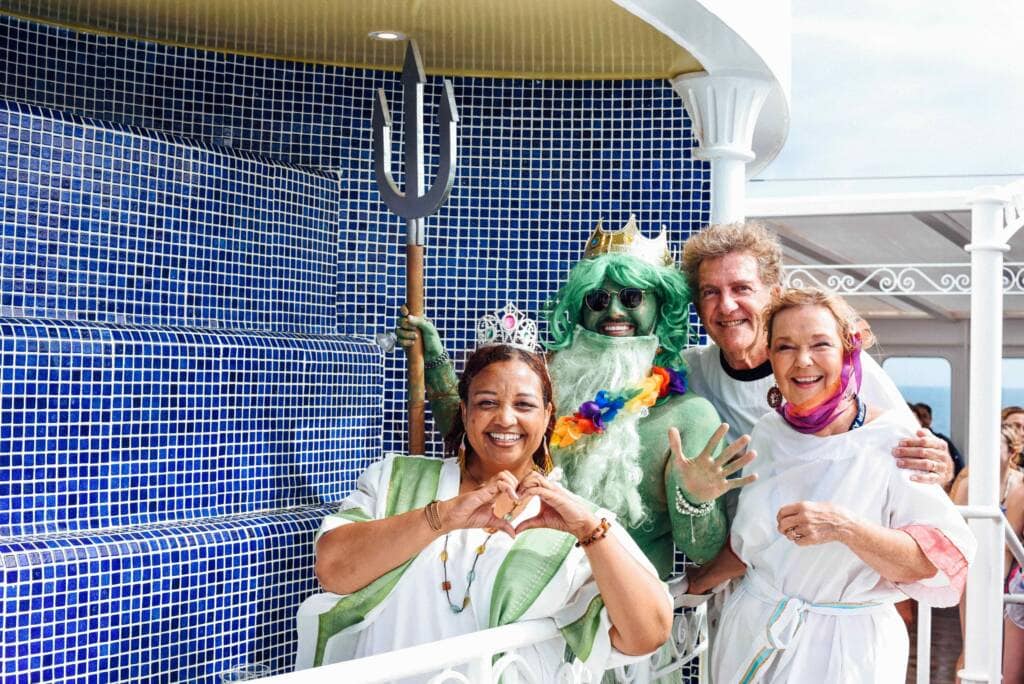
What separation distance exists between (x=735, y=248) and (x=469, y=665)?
1.44 m

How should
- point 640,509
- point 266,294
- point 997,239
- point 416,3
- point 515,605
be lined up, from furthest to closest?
point 997,239
point 266,294
point 416,3
point 640,509
point 515,605

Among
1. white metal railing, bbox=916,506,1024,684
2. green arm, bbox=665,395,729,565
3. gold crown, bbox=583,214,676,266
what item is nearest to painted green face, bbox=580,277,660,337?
gold crown, bbox=583,214,676,266

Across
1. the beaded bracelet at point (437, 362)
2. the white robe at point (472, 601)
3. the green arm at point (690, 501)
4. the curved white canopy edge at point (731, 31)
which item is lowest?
the white robe at point (472, 601)

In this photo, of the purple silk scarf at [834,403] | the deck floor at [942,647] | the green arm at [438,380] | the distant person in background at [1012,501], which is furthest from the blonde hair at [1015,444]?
the green arm at [438,380]

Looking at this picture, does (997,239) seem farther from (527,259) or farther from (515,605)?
(515,605)

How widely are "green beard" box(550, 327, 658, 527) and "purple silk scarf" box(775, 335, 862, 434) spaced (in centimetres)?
42

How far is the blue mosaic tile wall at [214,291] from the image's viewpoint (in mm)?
3428

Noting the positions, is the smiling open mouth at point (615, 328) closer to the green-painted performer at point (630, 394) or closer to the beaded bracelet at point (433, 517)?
the green-painted performer at point (630, 394)

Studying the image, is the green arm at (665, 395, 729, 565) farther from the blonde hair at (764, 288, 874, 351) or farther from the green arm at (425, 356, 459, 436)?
the green arm at (425, 356, 459, 436)

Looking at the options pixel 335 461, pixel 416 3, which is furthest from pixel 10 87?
pixel 335 461

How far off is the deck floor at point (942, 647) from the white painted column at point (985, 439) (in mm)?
2194

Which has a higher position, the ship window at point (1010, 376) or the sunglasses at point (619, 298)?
the sunglasses at point (619, 298)

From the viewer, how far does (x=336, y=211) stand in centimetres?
433

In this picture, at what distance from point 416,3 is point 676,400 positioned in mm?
1363
